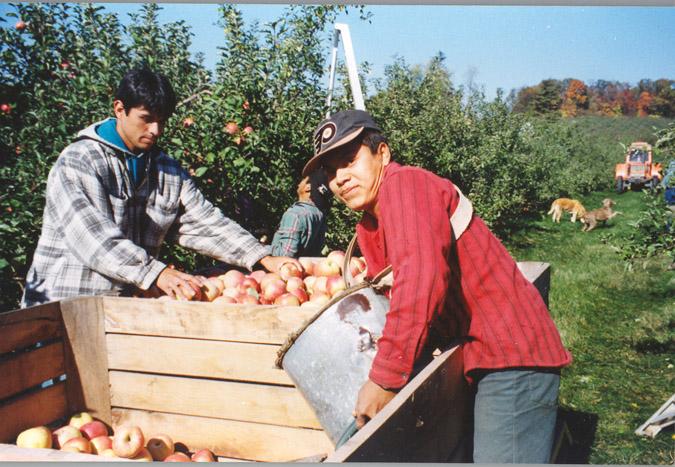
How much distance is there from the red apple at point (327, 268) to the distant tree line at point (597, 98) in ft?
10.7

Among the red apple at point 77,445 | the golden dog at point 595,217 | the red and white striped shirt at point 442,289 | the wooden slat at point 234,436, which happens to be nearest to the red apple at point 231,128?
the wooden slat at point 234,436

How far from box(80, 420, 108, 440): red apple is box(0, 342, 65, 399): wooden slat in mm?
243

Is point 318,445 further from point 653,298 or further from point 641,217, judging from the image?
point 653,298

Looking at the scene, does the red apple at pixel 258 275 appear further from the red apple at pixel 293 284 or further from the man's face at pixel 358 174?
the man's face at pixel 358 174

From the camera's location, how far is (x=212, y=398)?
226cm

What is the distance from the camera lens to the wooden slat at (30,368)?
2074 mm

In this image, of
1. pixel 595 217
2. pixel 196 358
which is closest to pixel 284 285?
pixel 196 358

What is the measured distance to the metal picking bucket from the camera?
173cm

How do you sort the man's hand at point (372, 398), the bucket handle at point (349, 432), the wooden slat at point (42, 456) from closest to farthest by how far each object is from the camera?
the wooden slat at point (42, 456), the man's hand at point (372, 398), the bucket handle at point (349, 432)

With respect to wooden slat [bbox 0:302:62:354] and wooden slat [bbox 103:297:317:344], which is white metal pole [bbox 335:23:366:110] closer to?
wooden slat [bbox 103:297:317:344]

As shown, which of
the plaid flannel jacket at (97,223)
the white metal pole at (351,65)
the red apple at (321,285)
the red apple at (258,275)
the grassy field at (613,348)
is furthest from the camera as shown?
the white metal pole at (351,65)

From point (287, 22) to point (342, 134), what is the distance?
3200 mm

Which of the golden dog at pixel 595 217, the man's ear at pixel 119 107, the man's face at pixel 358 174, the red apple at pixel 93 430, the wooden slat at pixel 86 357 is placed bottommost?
the golden dog at pixel 595 217

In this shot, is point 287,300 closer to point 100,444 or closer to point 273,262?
point 273,262
